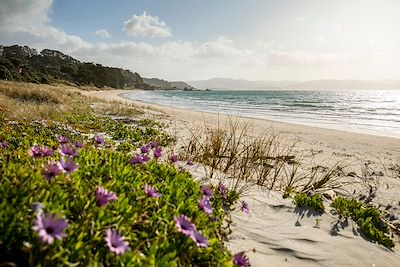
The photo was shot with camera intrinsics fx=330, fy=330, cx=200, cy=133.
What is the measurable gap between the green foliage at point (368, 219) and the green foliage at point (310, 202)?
0.75ft

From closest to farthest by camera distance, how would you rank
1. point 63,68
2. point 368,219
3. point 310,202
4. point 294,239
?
→ point 294,239 < point 368,219 < point 310,202 < point 63,68

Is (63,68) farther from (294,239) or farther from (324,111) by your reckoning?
(294,239)

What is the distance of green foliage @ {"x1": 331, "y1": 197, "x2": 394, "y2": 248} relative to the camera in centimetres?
401

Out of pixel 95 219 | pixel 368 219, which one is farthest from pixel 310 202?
pixel 95 219

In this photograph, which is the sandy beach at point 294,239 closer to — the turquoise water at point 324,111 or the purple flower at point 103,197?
the purple flower at point 103,197

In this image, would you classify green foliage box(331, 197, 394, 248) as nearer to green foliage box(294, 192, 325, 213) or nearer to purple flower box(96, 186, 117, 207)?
green foliage box(294, 192, 325, 213)

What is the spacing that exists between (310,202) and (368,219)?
732mm

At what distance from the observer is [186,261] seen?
8.07 feet

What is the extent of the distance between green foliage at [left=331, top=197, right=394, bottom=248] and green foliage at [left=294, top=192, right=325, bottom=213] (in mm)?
230

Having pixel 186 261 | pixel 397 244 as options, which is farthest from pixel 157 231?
pixel 397 244

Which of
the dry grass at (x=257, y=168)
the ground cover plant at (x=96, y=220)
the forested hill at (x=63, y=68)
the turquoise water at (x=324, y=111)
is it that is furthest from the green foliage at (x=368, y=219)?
the forested hill at (x=63, y=68)

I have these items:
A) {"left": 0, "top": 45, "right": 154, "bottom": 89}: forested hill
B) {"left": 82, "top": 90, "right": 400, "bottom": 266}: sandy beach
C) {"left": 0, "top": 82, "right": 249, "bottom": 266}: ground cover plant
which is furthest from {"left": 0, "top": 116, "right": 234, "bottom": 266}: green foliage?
{"left": 0, "top": 45, "right": 154, "bottom": 89}: forested hill

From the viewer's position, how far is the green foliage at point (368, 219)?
4011 mm

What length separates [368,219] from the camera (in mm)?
4168
